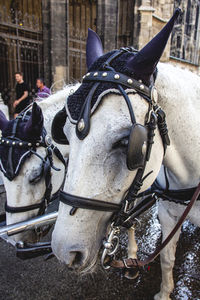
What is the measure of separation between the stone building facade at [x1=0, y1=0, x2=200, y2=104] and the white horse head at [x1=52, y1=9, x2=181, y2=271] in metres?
4.33

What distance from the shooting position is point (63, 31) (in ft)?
25.3

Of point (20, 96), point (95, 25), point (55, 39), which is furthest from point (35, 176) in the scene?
point (95, 25)

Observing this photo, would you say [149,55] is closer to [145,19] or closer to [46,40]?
[46,40]

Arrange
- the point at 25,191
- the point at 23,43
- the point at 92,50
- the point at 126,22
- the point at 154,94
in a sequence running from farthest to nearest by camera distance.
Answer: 1. the point at 126,22
2. the point at 23,43
3. the point at 25,191
4. the point at 92,50
5. the point at 154,94

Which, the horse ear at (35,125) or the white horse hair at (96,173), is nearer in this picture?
the white horse hair at (96,173)

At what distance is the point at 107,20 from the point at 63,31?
2.31 meters

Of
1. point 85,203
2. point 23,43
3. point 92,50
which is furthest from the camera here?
point 23,43

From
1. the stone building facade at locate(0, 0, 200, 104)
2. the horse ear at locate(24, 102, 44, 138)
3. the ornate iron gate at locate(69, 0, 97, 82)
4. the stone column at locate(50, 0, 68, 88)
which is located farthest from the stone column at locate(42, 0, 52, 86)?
the horse ear at locate(24, 102, 44, 138)

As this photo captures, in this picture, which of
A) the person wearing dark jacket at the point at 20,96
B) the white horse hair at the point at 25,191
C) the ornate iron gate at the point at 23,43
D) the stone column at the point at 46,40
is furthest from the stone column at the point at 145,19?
the white horse hair at the point at 25,191

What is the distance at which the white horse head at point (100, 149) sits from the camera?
3.15ft

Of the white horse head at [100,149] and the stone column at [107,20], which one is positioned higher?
the stone column at [107,20]

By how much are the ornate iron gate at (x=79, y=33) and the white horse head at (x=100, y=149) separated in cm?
683

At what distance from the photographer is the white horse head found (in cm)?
96

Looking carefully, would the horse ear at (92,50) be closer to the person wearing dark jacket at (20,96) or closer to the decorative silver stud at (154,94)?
the decorative silver stud at (154,94)
